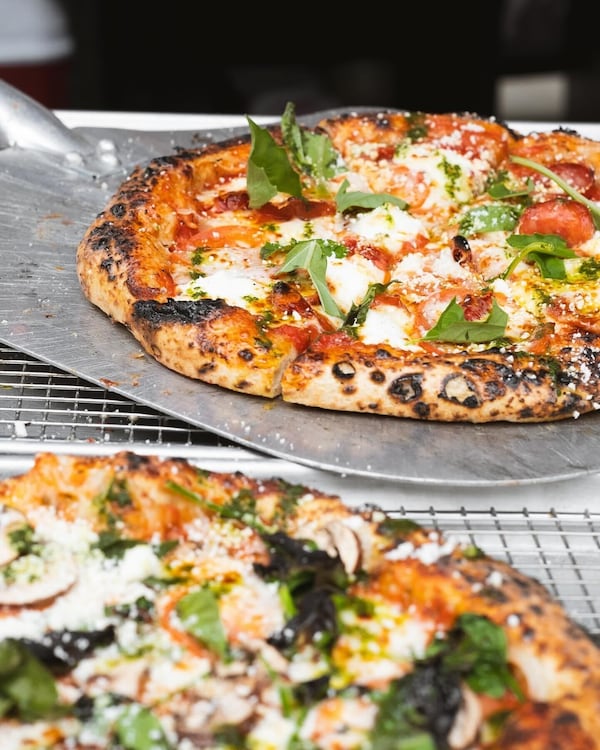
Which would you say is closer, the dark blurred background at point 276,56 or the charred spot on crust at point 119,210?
the charred spot on crust at point 119,210

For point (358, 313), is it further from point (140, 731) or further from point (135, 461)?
point (140, 731)

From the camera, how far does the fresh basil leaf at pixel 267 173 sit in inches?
178

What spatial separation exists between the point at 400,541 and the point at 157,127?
401 cm

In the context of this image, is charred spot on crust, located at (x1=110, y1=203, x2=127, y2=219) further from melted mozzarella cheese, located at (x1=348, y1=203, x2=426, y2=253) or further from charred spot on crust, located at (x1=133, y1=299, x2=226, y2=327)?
melted mozzarella cheese, located at (x1=348, y1=203, x2=426, y2=253)

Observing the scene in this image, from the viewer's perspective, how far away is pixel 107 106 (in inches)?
332

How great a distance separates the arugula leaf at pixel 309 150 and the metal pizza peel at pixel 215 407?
0.87 metres

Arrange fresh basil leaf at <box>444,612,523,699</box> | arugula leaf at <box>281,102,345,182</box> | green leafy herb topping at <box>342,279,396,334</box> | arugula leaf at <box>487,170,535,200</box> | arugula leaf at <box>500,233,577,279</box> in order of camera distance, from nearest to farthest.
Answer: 1. fresh basil leaf at <box>444,612,523,699</box>
2. green leafy herb topping at <box>342,279,396,334</box>
3. arugula leaf at <box>500,233,577,279</box>
4. arugula leaf at <box>487,170,535,200</box>
5. arugula leaf at <box>281,102,345,182</box>

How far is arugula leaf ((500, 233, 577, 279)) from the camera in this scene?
4184 millimetres

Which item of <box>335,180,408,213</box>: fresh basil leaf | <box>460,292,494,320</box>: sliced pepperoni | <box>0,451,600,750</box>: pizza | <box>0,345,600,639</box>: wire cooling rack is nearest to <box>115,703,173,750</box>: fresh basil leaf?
<box>0,451,600,750</box>: pizza

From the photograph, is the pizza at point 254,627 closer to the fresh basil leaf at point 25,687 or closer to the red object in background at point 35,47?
the fresh basil leaf at point 25,687

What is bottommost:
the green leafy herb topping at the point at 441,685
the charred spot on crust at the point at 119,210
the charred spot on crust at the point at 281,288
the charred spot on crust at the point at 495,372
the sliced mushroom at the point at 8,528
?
the charred spot on crust at the point at 495,372

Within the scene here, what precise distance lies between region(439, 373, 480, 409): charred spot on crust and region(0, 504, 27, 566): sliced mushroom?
1.47 meters

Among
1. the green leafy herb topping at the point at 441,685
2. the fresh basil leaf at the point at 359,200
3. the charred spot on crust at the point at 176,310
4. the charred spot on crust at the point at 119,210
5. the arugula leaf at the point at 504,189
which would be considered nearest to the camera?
the green leafy herb topping at the point at 441,685

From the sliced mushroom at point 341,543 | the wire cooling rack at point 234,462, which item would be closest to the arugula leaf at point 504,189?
the wire cooling rack at point 234,462
